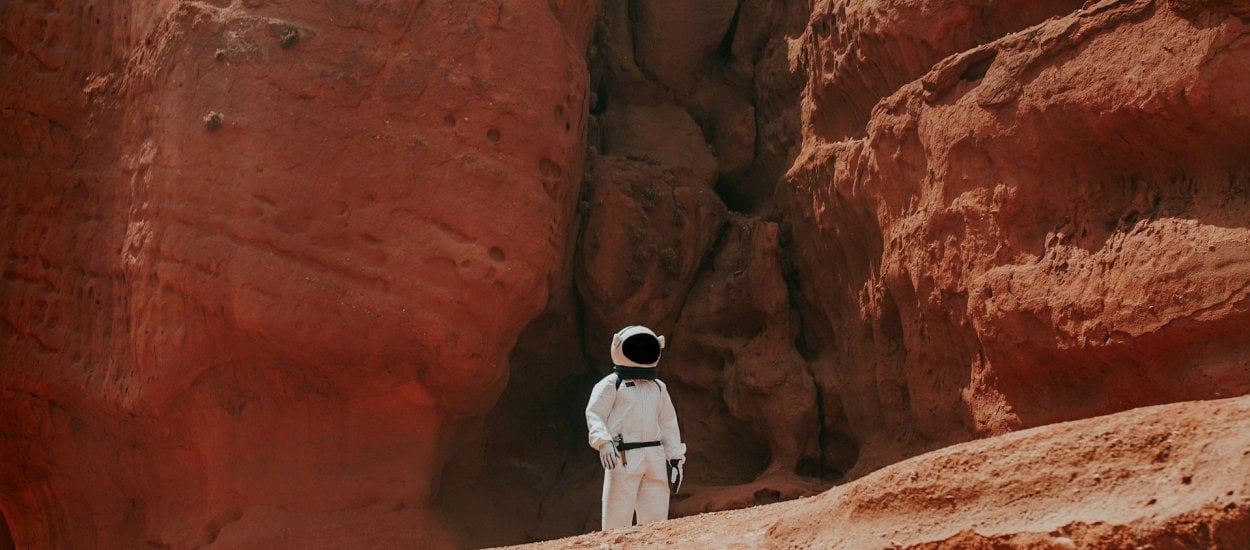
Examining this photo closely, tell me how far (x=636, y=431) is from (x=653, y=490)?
0.34 m

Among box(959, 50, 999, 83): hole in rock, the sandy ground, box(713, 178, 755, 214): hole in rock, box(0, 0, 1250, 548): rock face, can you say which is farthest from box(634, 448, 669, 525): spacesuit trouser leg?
box(713, 178, 755, 214): hole in rock

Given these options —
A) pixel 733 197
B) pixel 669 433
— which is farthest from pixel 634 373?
pixel 733 197

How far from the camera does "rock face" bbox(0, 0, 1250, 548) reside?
22.3 ft

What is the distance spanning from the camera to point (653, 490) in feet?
23.4

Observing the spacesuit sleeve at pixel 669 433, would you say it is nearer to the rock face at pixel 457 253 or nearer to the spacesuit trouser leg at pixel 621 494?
the spacesuit trouser leg at pixel 621 494

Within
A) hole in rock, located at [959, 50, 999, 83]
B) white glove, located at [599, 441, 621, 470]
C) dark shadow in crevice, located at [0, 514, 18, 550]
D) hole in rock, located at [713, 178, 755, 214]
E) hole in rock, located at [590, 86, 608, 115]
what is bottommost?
dark shadow in crevice, located at [0, 514, 18, 550]

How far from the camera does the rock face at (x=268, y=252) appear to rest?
25.6 ft

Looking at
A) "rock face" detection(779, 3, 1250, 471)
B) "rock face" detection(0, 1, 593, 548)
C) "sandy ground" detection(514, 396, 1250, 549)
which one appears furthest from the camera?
"rock face" detection(0, 1, 593, 548)

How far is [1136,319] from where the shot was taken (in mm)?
6156

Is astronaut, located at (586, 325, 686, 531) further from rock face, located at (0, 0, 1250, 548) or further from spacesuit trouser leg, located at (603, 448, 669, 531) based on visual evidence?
rock face, located at (0, 0, 1250, 548)

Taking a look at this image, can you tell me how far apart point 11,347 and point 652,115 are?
5002 millimetres

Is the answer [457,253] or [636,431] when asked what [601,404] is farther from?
[457,253]

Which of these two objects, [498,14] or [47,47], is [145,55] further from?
[498,14]

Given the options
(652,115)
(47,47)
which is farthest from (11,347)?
(652,115)
